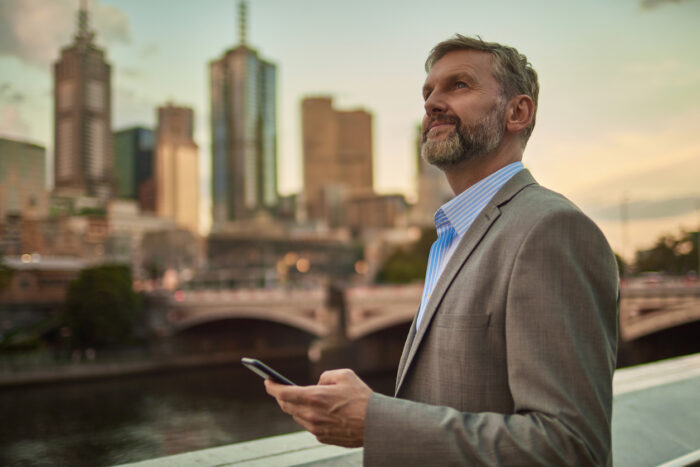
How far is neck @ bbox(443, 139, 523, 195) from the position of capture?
1516mm

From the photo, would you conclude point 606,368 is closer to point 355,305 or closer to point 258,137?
point 355,305

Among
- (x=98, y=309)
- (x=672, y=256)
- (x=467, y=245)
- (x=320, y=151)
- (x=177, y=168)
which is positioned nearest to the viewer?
(x=467, y=245)

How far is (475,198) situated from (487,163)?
4.4 inches

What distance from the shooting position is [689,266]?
30.8 m

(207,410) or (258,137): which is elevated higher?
(258,137)

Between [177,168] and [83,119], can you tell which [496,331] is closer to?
[83,119]

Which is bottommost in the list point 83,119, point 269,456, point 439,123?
point 269,456

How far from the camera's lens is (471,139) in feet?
4.81

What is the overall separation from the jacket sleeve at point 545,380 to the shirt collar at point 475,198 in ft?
1.01

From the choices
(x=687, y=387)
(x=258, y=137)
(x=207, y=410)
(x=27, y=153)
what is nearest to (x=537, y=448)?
(x=687, y=387)

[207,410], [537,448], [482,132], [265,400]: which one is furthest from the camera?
[265,400]

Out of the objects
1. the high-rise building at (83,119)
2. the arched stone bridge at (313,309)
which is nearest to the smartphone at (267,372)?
the arched stone bridge at (313,309)

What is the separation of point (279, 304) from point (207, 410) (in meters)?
10.8

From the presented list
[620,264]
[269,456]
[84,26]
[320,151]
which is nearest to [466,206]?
[269,456]
